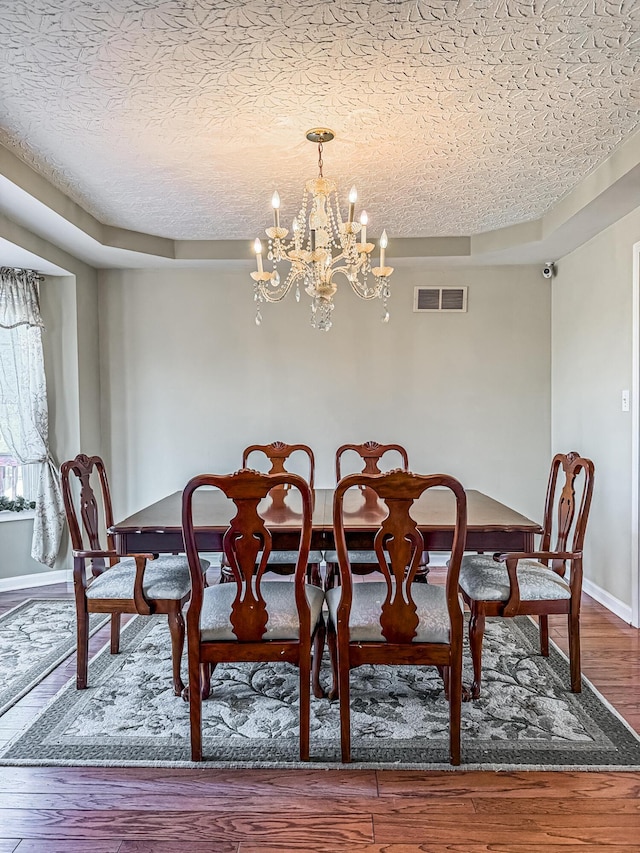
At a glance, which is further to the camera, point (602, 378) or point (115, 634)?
point (602, 378)

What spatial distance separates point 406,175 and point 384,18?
126cm

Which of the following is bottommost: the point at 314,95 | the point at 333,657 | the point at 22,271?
the point at 333,657

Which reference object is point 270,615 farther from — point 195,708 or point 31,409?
point 31,409

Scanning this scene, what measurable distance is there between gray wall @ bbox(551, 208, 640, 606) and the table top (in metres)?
1.04

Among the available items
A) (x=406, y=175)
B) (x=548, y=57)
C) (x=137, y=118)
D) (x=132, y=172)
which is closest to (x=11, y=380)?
(x=132, y=172)

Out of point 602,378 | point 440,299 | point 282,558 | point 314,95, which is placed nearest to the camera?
point 314,95

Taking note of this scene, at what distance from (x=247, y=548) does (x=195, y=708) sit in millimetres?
583

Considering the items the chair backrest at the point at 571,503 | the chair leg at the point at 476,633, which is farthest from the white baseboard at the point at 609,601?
the chair leg at the point at 476,633

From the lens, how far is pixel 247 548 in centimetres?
186

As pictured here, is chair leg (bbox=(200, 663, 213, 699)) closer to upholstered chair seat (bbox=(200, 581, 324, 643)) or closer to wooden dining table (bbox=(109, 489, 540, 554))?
upholstered chair seat (bbox=(200, 581, 324, 643))

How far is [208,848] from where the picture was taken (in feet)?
5.02

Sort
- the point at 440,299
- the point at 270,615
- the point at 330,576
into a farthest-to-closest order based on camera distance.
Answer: the point at 440,299 < the point at 330,576 < the point at 270,615

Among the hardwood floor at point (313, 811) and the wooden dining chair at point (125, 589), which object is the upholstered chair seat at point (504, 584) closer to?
the hardwood floor at point (313, 811)

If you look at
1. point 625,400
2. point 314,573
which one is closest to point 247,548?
point 314,573
